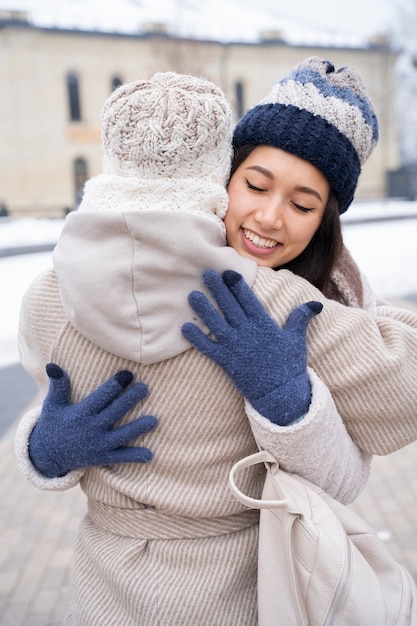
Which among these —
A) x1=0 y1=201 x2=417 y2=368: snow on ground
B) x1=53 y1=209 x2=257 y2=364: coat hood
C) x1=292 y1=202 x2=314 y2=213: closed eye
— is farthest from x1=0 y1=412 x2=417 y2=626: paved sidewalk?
x1=0 y1=201 x2=417 y2=368: snow on ground

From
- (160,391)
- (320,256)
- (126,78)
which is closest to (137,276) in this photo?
(160,391)

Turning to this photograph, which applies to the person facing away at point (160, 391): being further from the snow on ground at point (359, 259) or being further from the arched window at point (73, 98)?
the arched window at point (73, 98)

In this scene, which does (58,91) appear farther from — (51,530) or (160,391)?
(160,391)

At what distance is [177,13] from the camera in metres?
31.3

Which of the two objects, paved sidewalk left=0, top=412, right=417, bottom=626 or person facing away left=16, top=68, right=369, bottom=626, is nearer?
person facing away left=16, top=68, right=369, bottom=626

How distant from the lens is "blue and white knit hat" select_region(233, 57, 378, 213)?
1350 mm

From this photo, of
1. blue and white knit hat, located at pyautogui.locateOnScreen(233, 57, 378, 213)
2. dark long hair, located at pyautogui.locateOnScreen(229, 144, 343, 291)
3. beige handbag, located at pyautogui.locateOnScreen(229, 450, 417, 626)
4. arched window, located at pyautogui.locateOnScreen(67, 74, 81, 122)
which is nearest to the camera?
beige handbag, located at pyautogui.locateOnScreen(229, 450, 417, 626)

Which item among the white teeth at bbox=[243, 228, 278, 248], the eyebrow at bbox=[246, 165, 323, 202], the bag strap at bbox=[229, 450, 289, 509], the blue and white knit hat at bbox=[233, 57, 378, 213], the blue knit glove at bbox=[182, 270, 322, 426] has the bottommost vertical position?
the bag strap at bbox=[229, 450, 289, 509]

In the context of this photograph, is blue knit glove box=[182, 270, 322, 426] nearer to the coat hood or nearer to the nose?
the coat hood

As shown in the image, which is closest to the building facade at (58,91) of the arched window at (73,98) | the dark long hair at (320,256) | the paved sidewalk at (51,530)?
the arched window at (73,98)

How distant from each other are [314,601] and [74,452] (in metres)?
0.58

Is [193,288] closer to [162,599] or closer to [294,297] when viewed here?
[294,297]

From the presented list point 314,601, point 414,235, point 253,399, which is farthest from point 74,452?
point 414,235

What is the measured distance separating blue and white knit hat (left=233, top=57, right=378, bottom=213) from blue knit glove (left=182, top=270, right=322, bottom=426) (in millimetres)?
371
